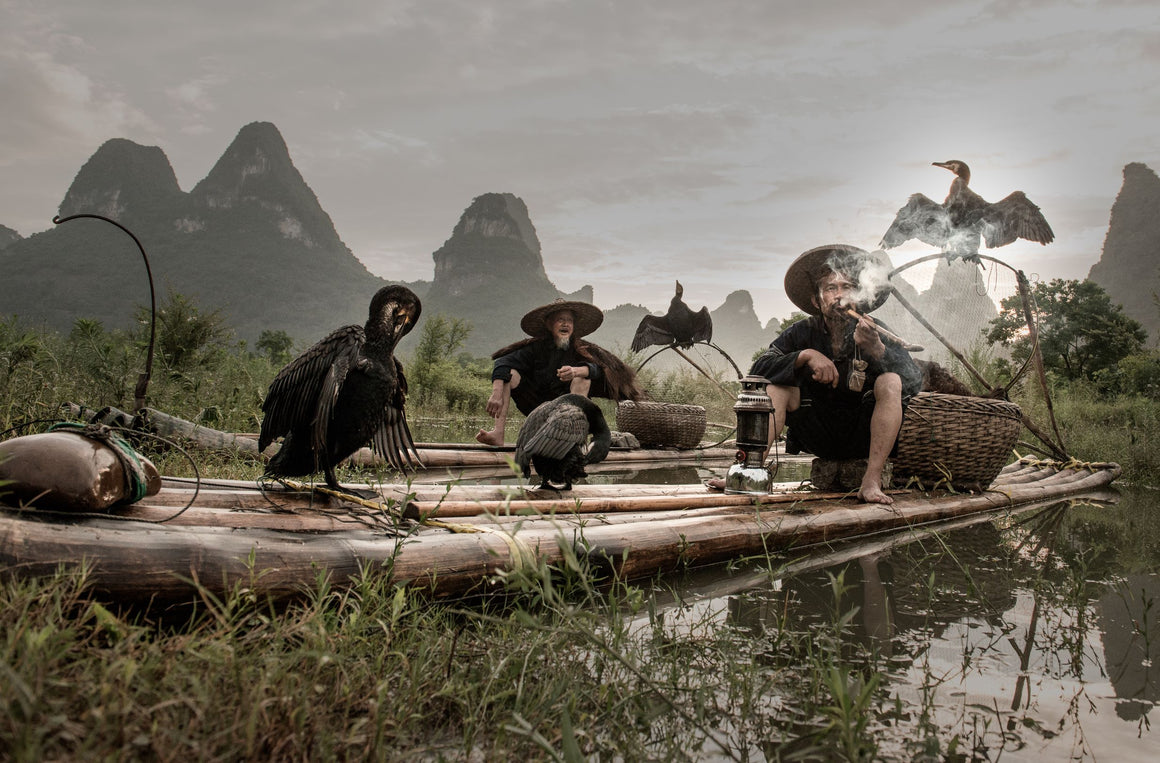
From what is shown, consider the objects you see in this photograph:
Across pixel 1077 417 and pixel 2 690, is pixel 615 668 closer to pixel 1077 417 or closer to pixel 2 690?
pixel 2 690

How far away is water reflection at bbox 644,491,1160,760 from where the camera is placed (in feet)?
4.92

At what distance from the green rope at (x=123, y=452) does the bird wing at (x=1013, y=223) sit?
586cm

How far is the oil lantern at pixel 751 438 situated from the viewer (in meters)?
3.86

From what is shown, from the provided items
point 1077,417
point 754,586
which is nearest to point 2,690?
point 754,586

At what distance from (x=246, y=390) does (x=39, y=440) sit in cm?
663

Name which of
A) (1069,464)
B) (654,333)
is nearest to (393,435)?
(654,333)

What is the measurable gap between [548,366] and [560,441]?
10.2ft

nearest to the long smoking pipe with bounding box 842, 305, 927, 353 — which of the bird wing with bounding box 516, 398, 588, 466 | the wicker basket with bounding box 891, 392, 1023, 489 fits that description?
the wicker basket with bounding box 891, 392, 1023, 489

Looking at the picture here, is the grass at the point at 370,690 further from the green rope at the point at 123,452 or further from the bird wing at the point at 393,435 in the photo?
the bird wing at the point at 393,435

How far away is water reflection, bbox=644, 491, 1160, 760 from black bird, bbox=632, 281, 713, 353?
15.2ft

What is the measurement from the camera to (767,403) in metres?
3.89

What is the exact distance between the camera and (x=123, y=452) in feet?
6.17

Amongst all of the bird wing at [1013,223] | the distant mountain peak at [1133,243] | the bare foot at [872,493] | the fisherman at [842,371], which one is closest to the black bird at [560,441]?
the fisherman at [842,371]

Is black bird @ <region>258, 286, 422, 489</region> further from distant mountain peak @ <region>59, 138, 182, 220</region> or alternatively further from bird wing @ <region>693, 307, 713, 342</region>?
distant mountain peak @ <region>59, 138, 182, 220</region>
